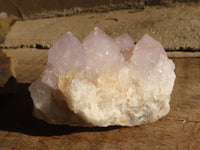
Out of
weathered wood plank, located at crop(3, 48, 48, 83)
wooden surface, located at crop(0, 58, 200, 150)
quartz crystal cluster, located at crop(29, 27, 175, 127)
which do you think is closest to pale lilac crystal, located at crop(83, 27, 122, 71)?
quartz crystal cluster, located at crop(29, 27, 175, 127)

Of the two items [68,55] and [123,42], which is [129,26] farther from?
[68,55]

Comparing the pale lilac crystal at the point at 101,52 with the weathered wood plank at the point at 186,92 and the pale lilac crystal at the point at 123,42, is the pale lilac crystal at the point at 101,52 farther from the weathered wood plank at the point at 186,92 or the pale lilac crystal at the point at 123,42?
the weathered wood plank at the point at 186,92

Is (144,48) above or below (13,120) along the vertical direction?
above

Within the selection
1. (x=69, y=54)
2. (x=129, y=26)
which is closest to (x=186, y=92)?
(x=69, y=54)

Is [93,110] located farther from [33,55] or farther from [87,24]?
[87,24]

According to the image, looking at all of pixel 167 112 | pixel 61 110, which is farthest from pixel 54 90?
pixel 167 112

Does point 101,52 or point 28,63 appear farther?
point 28,63
